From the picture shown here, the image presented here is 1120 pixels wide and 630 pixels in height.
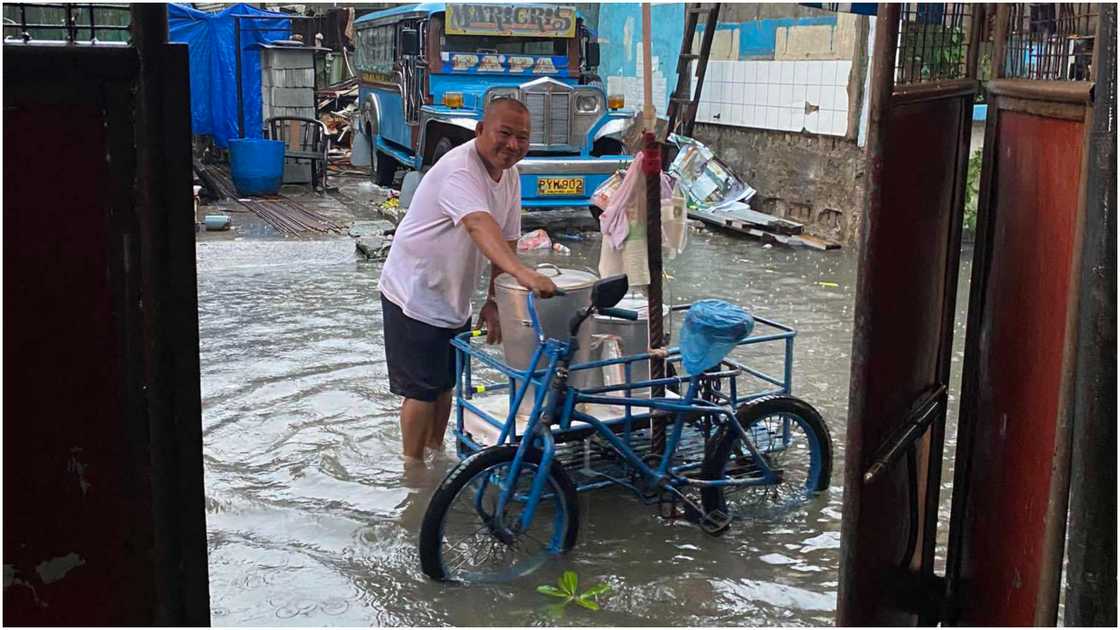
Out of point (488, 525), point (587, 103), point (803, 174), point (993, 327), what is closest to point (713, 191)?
point (803, 174)

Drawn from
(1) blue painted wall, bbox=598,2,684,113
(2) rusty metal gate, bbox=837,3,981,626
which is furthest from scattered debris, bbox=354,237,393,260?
(2) rusty metal gate, bbox=837,3,981,626

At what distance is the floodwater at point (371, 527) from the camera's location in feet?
12.7

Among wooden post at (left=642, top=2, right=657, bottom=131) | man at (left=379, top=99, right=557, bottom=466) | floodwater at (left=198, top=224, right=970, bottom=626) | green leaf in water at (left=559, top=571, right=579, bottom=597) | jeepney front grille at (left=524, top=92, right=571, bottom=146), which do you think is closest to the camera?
floodwater at (left=198, top=224, right=970, bottom=626)

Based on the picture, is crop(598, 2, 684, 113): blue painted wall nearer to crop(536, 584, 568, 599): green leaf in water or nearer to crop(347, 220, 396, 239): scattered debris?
crop(347, 220, 396, 239): scattered debris

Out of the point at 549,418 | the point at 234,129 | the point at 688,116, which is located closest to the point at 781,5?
the point at 688,116

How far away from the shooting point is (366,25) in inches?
651

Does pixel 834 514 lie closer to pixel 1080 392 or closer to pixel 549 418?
pixel 549 418

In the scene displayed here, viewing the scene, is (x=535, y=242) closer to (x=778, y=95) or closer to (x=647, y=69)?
(x=778, y=95)

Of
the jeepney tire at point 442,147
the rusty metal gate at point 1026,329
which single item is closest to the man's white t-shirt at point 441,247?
the rusty metal gate at point 1026,329

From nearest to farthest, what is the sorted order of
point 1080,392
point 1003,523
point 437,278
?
point 1080,392
point 1003,523
point 437,278

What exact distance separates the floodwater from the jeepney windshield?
5.97m

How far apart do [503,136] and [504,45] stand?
362 inches

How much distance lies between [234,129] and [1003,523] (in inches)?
581

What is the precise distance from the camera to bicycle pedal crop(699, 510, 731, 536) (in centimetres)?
445
